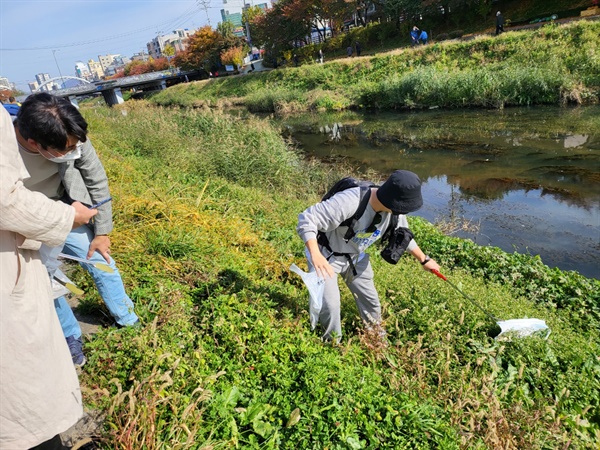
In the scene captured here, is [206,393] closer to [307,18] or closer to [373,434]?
[373,434]

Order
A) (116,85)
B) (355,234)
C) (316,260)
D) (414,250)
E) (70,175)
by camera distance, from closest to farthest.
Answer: (70,175) → (316,260) → (355,234) → (414,250) → (116,85)

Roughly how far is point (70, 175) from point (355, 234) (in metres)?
2.06

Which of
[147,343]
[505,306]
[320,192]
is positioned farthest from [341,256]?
[320,192]

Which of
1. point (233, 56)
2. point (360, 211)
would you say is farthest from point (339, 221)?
point (233, 56)

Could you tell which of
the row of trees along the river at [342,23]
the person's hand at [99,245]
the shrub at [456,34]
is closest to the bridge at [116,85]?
the row of trees along the river at [342,23]

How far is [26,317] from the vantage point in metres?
1.48

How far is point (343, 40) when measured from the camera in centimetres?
3947

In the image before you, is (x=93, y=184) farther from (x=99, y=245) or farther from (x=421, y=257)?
(x=421, y=257)

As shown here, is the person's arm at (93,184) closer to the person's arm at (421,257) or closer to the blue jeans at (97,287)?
the blue jeans at (97,287)

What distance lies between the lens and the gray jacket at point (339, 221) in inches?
110

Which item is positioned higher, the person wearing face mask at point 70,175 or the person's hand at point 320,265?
the person wearing face mask at point 70,175

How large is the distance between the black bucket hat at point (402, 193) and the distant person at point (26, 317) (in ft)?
6.31

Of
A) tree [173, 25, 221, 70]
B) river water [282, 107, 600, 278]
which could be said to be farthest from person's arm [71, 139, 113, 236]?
tree [173, 25, 221, 70]

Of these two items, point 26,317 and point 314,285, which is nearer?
point 26,317
